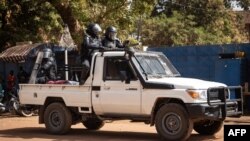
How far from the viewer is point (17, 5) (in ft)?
78.0

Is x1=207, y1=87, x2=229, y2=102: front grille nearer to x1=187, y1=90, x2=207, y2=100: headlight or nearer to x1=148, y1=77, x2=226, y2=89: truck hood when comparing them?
x1=148, y1=77, x2=226, y2=89: truck hood

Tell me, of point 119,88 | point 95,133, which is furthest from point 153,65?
point 95,133

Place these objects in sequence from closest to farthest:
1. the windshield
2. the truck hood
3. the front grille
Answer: the truck hood, the front grille, the windshield

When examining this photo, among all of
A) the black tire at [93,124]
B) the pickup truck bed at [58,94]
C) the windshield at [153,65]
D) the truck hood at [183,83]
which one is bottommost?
the black tire at [93,124]

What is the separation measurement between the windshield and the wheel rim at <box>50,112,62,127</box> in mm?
2627

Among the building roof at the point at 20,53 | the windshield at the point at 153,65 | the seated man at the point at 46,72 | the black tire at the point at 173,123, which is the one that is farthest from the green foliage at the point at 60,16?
the black tire at the point at 173,123

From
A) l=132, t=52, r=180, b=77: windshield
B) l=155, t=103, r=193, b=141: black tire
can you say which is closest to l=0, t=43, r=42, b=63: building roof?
l=132, t=52, r=180, b=77: windshield

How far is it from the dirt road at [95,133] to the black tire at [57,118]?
21 cm

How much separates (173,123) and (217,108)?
3.16ft

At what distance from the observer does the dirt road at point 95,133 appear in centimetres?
1185

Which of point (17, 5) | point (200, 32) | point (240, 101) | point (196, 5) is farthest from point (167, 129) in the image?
point (196, 5)

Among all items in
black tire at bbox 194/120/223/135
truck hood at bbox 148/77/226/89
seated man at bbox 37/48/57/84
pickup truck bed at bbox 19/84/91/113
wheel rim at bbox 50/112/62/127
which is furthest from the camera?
seated man at bbox 37/48/57/84

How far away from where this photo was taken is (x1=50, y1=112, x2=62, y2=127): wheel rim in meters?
12.7

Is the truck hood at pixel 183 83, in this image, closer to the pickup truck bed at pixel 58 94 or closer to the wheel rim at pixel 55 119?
the pickup truck bed at pixel 58 94
